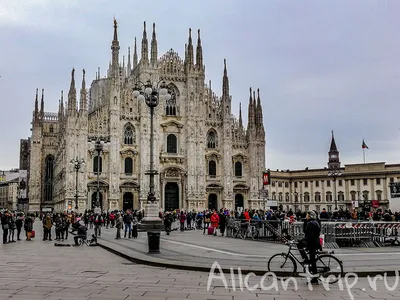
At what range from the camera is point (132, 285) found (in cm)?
1003

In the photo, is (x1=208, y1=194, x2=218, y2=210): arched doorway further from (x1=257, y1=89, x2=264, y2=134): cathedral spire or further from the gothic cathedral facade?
(x1=257, y1=89, x2=264, y2=134): cathedral spire

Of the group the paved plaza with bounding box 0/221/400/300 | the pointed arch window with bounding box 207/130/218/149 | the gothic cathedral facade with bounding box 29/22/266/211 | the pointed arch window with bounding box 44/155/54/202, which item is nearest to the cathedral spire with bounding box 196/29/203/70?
the gothic cathedral facade with bounding box 29/22/266/211

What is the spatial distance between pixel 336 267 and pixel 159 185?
45.9 m

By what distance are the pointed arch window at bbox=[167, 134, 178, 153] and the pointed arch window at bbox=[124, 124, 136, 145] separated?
4.31 meters

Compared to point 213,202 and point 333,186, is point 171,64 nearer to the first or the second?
point 213,202

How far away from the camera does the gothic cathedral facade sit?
52.6 m

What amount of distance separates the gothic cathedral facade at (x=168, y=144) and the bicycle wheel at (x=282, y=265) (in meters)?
40.0

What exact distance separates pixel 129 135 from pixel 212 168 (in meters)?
11.0

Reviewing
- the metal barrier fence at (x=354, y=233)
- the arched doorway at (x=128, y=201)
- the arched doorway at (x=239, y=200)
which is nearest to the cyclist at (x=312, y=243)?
the metal barrier fence at (x=354, y=233)

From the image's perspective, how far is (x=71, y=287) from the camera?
9.73 m

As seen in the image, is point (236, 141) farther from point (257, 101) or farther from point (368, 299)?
point (368, 299)

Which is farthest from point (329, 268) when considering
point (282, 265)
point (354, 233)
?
point (354, 233)

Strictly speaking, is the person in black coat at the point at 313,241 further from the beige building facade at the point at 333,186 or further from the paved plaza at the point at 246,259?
the beige building facade at the point at 333,186

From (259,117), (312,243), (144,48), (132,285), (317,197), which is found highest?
(144,48)
